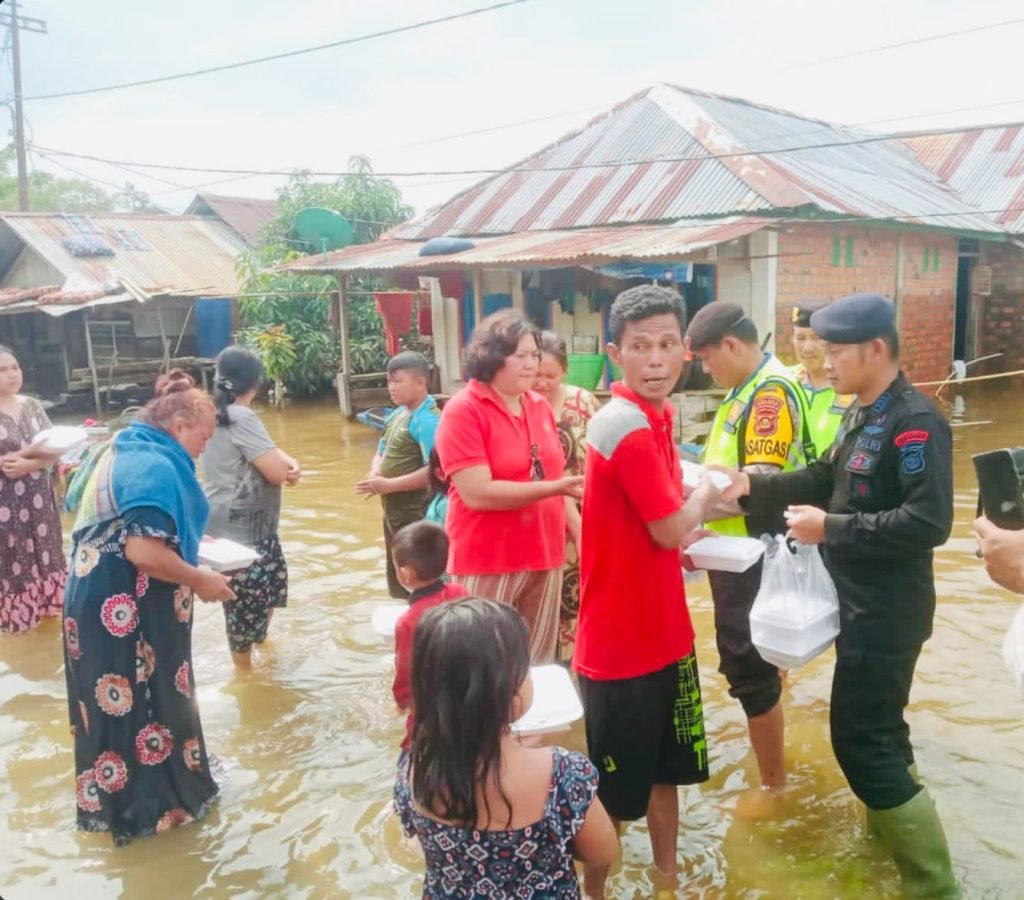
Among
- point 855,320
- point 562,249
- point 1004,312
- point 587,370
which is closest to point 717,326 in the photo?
point 855,320

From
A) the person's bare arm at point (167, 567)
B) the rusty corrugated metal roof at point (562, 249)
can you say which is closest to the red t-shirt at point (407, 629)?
the person's bare arm at point (167, 567)

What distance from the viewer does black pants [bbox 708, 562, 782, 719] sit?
10.3 ft

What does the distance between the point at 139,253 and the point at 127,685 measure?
19.0 meters

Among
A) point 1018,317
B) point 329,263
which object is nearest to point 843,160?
point 1018,317

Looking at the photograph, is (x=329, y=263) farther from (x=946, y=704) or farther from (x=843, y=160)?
(x=946, y=704)

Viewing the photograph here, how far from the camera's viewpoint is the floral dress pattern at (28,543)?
5.39 metres

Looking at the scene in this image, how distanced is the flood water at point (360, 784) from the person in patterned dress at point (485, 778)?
1.33m

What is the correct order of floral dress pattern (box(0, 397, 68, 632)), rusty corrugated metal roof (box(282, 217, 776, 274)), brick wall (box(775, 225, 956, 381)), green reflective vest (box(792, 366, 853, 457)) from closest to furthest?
1. green reflective vest (box(792, 366, 853, 457))
2. floral dress pattern (box(0, 397, 68, 632))
3. rusty corrugated metal roof (box(282, 217, 776, 274))
4. brick wall (box(775, 225, 956, 381))

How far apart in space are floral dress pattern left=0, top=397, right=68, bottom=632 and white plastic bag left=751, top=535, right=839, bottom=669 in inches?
178

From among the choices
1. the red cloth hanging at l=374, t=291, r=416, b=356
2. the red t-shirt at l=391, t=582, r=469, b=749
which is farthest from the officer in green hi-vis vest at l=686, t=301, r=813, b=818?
the red cloth hanging at l=374, t=291, r=416, b=356

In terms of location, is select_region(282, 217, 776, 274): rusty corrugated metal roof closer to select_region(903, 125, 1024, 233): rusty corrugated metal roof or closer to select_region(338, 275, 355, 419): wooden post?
select_region(338, 275, 355, 419): wooden post

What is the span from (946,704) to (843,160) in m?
13.4

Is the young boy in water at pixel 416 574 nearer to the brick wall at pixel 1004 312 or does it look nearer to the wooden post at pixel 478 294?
the wooden post at pixel 478 294

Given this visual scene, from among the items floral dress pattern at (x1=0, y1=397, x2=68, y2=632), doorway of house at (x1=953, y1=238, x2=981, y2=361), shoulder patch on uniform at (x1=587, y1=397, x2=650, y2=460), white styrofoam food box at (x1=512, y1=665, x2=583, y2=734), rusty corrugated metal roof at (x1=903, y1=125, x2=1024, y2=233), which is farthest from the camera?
doorway of house at (x1=953, y1=238, x2=981, y2=361)
